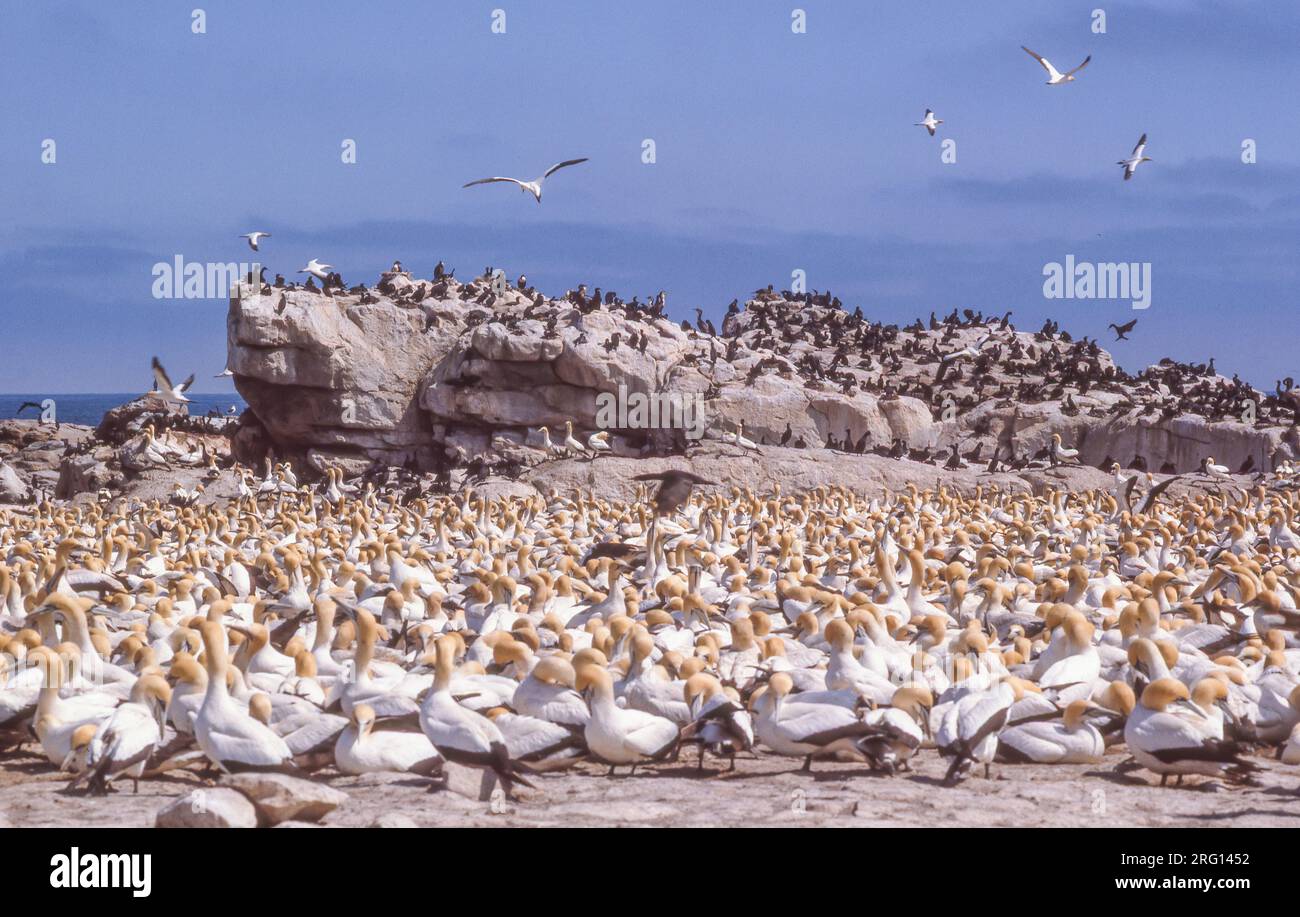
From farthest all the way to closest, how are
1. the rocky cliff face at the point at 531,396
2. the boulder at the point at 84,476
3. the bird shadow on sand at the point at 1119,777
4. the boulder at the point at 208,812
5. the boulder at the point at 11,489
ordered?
the boulder at the point at 11,489 → the boulder at the point at 84,476 → the rocky cliff face at the point at 531,396 → the bird shadow on sand at the point at 1119,777 → the boulder at the point at 208,812

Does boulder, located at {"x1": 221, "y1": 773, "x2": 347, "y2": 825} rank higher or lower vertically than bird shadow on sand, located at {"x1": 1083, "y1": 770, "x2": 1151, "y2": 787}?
higher

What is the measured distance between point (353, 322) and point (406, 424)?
10.6 feet

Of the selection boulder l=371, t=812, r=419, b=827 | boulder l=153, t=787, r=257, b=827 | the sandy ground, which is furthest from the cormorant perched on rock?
boulder l=153, t=787, r=257, b=827

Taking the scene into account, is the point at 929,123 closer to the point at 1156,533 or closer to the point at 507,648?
the point at 1156,533

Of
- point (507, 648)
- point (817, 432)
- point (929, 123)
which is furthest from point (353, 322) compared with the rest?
point (507, 648)

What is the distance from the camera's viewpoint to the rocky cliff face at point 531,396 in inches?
1463

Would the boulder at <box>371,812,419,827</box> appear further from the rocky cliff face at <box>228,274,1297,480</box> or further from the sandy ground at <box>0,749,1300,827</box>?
the rocky cliff face at <box>228,274,1297,480</box>

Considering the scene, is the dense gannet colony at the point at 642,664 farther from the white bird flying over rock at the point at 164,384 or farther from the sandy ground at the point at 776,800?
the white bird flying over rock at the point at 164,384

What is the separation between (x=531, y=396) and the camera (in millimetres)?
37625

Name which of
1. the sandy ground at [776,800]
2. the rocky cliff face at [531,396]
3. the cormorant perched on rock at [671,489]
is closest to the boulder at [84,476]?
the rocky cliff face at [531,396]

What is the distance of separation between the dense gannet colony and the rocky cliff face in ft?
60.9

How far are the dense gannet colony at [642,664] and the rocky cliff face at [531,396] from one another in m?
18.6

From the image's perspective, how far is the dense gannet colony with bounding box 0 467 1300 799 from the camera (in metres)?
8.03

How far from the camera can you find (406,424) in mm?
39156
